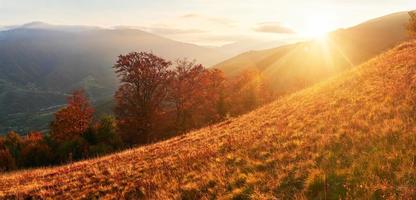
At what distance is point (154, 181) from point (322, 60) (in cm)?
14578

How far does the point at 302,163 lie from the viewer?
12062 mm

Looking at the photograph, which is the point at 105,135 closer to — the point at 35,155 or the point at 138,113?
the point at 138,113

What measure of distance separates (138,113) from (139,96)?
9.36 feet

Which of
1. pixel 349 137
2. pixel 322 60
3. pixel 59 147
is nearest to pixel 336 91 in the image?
pixel 349 137

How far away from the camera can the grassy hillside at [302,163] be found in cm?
1008

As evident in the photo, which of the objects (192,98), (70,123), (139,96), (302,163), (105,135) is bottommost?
(105,135)

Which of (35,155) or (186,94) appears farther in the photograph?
(186,94)

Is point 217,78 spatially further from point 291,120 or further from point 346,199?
point 346,199

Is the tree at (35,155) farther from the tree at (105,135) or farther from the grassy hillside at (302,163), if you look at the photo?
the grassy hillside at (302,163)

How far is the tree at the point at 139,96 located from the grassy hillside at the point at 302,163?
39489mm

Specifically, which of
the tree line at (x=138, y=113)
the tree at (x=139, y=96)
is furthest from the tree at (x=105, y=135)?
the tree at (x=139, y=96)

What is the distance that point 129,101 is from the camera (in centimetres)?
6259

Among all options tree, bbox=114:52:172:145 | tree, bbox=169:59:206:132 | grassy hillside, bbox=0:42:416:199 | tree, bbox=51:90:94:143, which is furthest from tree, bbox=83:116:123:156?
grassy hillside, bbox=0:42:416:199

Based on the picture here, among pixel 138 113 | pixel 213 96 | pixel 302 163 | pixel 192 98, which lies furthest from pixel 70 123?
pixel 302 163
